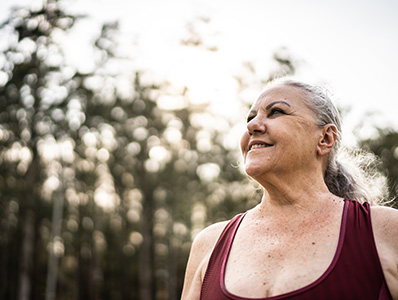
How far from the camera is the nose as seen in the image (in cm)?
240

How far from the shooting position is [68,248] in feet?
114

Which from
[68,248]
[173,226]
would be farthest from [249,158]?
[68,248]

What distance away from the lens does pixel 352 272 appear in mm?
1862

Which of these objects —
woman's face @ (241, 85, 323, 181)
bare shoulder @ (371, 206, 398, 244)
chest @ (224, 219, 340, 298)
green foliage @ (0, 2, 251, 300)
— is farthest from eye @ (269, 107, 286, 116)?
green foliage @ (0, 2, 251, 300)

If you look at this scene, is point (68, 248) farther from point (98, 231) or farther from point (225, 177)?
point (225, 177)

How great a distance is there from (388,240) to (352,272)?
0.73ft

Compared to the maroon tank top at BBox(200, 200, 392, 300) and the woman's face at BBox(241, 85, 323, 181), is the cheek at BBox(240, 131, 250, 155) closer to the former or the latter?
the woman's face at BBox(241, 85, 323, 181)

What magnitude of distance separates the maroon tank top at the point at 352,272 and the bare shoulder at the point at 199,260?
260 millimetres

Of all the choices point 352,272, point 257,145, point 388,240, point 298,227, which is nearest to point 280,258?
point 298,227

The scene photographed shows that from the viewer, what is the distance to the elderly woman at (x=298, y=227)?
1.88 m

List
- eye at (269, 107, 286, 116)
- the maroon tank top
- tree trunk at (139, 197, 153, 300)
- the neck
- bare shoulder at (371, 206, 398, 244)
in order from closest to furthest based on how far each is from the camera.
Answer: the maroon tank top
bare shoulder at (371, 206, 398, 244)
the neck
eye at (269, 107, 286, 116)
tree trunk at (139, 197, 153, 300)

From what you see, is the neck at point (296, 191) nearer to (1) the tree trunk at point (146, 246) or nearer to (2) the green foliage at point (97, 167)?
(2) the green foliage at point (97, 167)

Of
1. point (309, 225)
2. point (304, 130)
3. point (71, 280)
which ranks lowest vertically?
point (71, 280)

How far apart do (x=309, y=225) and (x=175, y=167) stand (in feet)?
74.2
